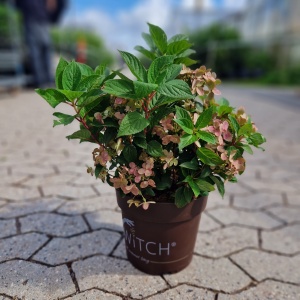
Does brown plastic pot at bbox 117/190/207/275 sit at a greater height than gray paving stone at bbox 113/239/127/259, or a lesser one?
greater

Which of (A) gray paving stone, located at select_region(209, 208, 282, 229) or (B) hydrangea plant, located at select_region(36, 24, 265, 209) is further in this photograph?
(A) gray paving stone, located at select_region(209, 208, 282, 229)

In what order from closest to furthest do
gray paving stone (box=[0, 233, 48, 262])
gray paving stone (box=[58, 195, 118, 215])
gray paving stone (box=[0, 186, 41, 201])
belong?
1. gray paving stone (box=[0, 233, 48, 262])
2. gray paving stone (box=[58, 195, 118, 215])
3. gray paving stone (box=[0, 186, 41, 201])

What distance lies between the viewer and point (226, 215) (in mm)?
2266

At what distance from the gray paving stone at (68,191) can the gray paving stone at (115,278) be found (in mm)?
779

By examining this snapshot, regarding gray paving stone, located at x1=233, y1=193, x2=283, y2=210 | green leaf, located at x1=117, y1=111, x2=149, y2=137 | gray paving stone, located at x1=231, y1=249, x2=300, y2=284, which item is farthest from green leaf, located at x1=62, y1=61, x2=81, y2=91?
gray paving stone, located at x1=233, y1=193, x2=283, y2=210

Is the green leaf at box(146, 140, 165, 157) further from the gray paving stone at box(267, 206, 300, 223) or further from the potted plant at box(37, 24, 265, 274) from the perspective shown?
the gray paving stone at box(267, 206, 300, 223)

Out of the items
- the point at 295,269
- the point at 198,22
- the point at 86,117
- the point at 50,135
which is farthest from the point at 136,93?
the point at 198,22

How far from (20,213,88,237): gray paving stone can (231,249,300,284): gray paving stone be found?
0.96 metres

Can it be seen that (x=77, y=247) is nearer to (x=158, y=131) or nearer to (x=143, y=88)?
(x=158, y=131)

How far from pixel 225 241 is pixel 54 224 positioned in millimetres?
1069

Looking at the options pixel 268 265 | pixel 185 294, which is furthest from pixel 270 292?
pixel 185 294

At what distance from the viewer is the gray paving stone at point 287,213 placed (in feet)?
7.40

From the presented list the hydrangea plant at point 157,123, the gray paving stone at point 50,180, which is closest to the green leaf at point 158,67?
the hydrangea plant at point 157,123

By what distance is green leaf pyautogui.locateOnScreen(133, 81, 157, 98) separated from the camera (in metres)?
1.11
